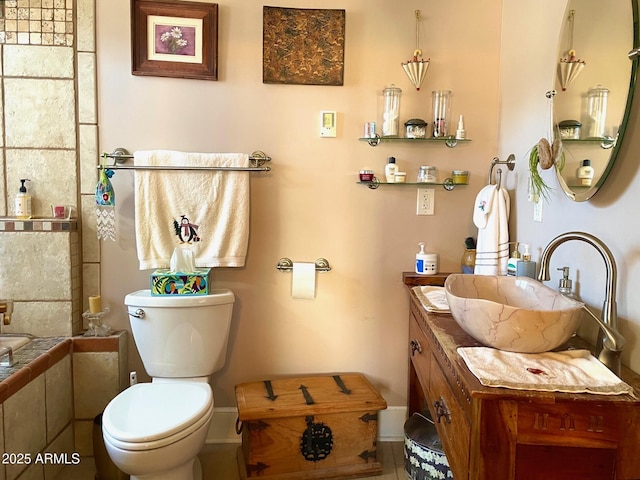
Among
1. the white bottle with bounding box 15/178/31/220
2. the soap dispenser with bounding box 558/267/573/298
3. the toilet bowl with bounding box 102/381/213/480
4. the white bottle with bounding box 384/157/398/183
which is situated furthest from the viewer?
the white bottle with bounding box 384/157/398/183

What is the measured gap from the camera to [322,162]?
6.98 ft

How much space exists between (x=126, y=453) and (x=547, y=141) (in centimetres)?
179

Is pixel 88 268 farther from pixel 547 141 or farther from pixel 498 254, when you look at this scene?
pixel 547 141

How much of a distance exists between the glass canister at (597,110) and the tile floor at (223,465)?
1.60 metres

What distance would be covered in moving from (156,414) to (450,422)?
103 centimetres

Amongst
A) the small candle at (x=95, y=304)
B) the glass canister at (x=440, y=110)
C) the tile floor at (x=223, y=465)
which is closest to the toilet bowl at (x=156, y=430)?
the tile floor at (x=223, y=465)

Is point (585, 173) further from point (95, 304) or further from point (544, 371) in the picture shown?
point (95, 304)

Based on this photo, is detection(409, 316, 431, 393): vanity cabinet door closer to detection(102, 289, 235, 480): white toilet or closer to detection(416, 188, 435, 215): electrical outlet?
detection(416, 188, 435, 215): electrical outlet

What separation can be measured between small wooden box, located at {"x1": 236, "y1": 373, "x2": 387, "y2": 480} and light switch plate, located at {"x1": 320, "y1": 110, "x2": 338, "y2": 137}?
121cm

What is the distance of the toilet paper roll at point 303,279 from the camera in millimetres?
2131

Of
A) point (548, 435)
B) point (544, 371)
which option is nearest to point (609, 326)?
point (544, 371)

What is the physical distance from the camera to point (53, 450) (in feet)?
6.13

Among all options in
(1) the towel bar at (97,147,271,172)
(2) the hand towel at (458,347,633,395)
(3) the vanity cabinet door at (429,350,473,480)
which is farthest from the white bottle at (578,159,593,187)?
(1) the towel bar at (97,147,271,172)

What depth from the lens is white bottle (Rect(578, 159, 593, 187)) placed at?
52.2 inches
